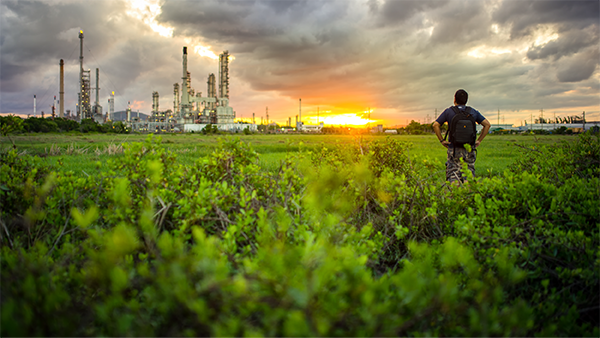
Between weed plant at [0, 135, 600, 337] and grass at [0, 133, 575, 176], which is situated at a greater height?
grass at [0, 133, 575, 176]

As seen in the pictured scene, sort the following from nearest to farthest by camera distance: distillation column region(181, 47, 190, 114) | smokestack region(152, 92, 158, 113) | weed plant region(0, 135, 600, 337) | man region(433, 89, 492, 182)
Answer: weed plant region(0, 135, 600, 337), man region(433, 89, 492, 182), distillation column region(181, 47, 190, 114), smokestack region(152, 92, 158, 113)

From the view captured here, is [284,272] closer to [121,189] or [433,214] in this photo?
[121,189]

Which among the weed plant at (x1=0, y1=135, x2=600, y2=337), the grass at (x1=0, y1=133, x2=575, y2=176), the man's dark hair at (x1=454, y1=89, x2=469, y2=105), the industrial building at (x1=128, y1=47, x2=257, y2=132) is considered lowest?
the weed plant at (x1=0, y1=135, x2=600, y2=337)

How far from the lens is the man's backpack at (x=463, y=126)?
17.5 ft

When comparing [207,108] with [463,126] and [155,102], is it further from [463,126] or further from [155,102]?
[463,126]

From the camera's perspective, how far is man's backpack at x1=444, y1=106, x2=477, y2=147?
534 cm

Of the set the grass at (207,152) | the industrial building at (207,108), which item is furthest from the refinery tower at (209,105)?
the grass at (207,152)

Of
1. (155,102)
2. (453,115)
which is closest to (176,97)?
(155,102)

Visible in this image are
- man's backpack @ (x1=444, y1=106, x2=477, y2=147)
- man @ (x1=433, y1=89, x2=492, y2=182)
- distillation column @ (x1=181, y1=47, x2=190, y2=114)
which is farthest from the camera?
distillation column @ (x1=181, y1=47, x2=190, y2=114)

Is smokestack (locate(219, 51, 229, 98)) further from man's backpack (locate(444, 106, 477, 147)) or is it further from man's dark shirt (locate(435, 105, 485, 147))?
man's backpack (locate(444, 106, 477, 147))

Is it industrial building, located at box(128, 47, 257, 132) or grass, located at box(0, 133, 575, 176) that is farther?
industrial building, located at box(128, 47, 257, 132)

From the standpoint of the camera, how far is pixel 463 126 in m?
5.33

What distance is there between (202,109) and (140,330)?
261ft

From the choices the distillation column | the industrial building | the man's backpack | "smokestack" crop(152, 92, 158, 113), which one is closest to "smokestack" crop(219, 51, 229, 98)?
the industrial building
